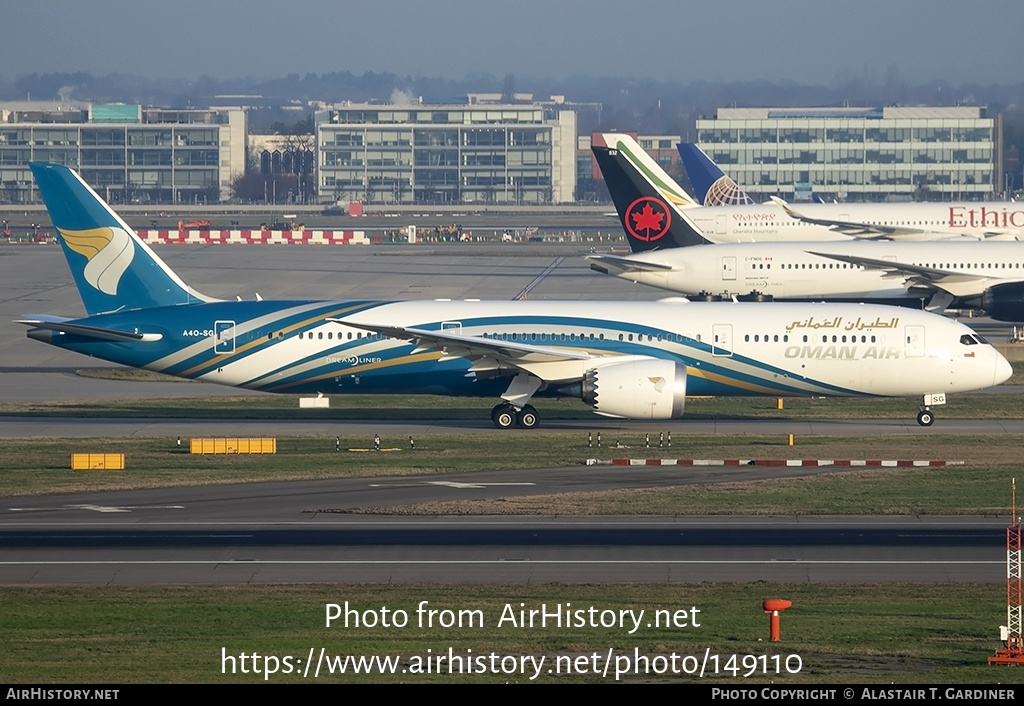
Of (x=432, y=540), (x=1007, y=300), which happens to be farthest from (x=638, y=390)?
(x=1007, y=300)

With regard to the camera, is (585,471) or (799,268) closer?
(585,471)

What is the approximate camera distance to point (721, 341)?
160ft

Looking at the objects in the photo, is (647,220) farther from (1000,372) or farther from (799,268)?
(1000,372)

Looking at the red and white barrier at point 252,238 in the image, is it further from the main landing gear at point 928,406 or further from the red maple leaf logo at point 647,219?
the main landing gear at point 928,406

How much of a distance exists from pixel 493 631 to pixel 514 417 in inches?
998

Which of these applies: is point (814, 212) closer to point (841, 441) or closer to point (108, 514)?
point (841, 441)

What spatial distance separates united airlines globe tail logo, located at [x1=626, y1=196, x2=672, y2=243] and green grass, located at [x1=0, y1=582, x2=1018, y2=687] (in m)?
55.0

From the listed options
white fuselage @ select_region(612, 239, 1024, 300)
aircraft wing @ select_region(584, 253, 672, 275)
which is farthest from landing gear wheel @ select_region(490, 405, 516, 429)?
white fuselage @ select_region(612, 239, 1024, 300)

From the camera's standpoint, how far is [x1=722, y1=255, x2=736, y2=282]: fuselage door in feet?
257

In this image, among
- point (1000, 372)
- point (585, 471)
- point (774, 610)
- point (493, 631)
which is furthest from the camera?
point (1000, 372)
